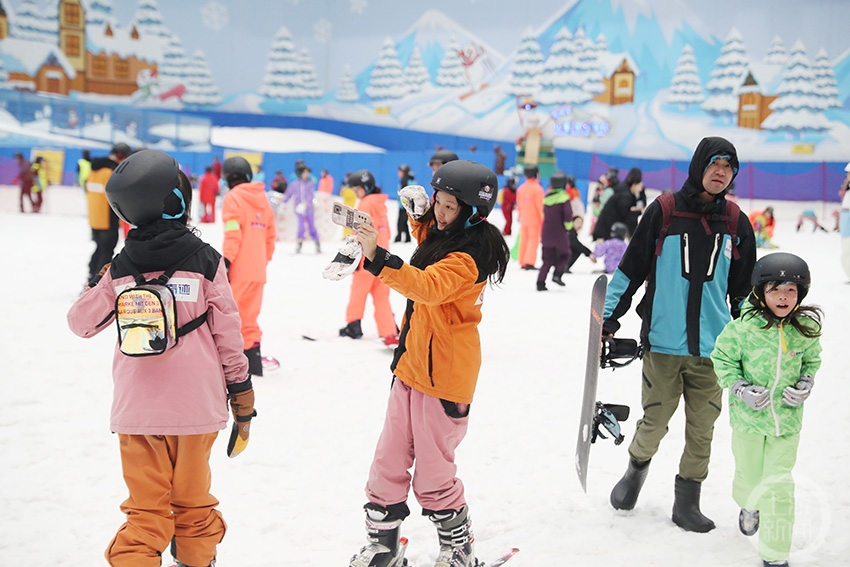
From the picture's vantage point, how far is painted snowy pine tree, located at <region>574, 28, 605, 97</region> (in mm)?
31094

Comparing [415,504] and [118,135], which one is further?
[118,135]

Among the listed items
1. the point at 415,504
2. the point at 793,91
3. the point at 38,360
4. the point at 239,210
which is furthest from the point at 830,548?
the point at 793,91

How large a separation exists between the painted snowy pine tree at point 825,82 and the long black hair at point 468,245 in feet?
89.4

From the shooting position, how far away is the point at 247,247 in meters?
5.74

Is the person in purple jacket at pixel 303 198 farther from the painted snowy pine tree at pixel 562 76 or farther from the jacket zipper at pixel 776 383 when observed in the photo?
the painted snowy pine tree at pixel 562 76

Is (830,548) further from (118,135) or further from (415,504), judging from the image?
(118,135)

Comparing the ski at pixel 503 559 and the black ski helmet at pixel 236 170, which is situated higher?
the black ski helmet at pixel 236 170

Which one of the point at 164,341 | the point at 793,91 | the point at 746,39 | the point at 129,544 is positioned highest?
the point at 746,39

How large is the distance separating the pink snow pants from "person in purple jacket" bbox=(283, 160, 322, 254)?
12.1 m

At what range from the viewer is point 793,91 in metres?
27.0

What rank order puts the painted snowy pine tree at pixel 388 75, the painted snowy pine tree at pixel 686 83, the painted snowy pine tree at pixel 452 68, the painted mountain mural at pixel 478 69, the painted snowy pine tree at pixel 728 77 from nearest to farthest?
the painted mountain mural at pixel 478 69 → the painted snowy pine tree at pixel 728 77 → the painted snowy pine tree at pixel 686 83 → the painted snowy pine tree at pixel 452 68 → the painted snowy pine tree at pixel 388 75

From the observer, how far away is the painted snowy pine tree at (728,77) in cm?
2806

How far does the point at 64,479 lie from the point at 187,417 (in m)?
1.80

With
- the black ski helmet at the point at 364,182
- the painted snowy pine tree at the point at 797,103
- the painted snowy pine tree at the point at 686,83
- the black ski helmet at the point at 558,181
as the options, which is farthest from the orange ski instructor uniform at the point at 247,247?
the painted snowy pine tree at the point at 686,83
